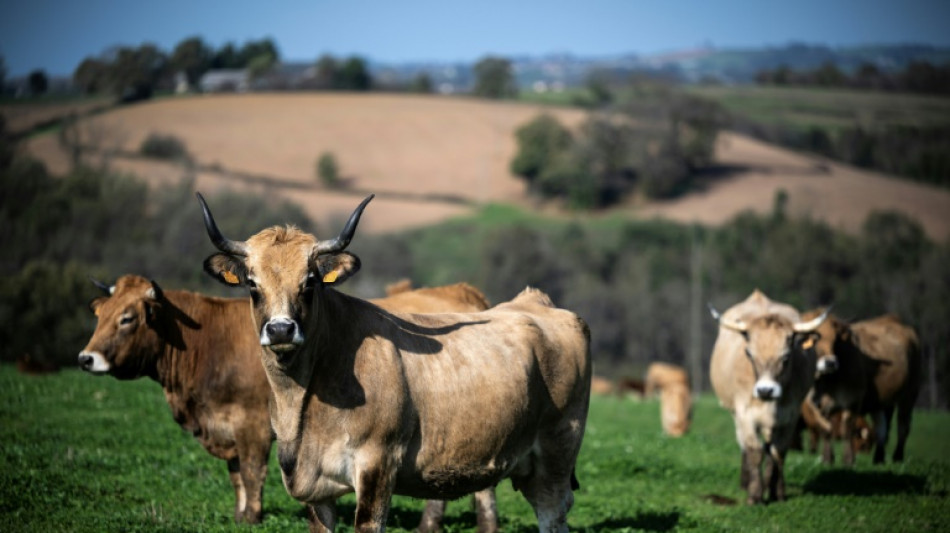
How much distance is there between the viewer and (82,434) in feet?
52.4

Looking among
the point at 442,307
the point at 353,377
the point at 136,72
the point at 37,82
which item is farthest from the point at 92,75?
the point at 353,377

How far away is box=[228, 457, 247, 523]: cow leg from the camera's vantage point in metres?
12.1

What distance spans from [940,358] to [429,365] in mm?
68677

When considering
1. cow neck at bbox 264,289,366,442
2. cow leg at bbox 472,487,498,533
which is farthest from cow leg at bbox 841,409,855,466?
cow neck at bbox 264,289,366,442

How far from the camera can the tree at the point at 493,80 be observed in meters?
149

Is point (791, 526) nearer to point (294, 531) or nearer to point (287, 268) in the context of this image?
point (294, 531)

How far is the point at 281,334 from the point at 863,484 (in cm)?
1162

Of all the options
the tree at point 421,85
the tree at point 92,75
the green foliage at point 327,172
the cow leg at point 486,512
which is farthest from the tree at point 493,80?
the cow leg at point 486,512

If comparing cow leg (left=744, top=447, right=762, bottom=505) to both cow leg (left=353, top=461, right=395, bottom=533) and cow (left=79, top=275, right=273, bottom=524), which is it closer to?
cow (left=79, top=275, right=273, bottom=524)

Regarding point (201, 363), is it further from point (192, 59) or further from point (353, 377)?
point (192, 59)

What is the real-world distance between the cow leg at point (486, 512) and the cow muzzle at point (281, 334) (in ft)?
13.6

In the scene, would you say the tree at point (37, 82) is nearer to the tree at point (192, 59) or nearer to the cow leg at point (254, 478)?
the tree at point (192, 59)

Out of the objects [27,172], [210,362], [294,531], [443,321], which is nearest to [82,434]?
[210,362]

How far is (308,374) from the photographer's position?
8.76m
